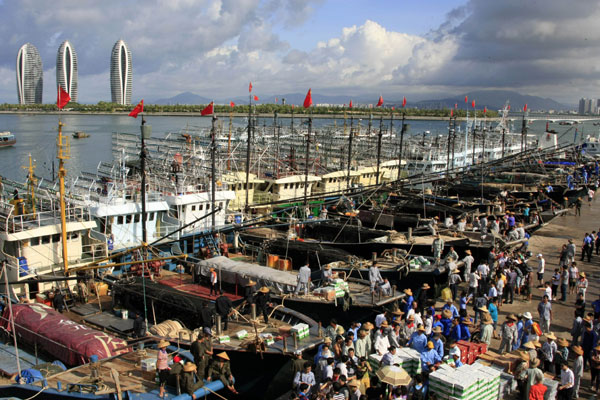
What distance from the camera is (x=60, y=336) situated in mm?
13602

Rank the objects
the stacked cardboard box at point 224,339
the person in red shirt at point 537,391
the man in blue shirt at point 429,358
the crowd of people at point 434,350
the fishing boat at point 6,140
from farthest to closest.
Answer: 1. the fishing boat at point 6,140
2. the stacked cardboard box at point 224,339
3. the man in blue shirt at point 429,358
4. the crowd of people at point 434,350
5. the person in red shirt at point 537,391

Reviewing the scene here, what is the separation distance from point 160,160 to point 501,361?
31.7 m

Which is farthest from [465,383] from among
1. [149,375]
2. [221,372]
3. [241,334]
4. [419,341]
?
[149,375]

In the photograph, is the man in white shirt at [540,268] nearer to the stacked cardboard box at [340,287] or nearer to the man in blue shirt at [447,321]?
→ the man in blue shirt at [447,321]

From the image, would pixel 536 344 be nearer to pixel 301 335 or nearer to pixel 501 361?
pixel 501 361

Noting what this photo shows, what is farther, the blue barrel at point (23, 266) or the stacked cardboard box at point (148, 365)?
the blue barrel at point (23, 266)

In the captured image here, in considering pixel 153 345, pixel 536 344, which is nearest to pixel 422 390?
pixel 536 344

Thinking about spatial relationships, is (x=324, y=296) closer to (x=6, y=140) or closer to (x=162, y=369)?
(x=162, y=369)

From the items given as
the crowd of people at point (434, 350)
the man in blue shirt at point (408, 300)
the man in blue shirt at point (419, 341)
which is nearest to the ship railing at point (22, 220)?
the crowd of people at point (434, 350)

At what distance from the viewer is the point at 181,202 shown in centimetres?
2667

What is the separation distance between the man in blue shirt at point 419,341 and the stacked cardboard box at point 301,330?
9.25 feet

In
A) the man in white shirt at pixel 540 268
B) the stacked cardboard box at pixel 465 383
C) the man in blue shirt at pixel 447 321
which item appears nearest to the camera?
the stacked cardboard box at pixel 465 383

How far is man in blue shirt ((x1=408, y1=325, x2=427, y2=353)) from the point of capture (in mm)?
11789

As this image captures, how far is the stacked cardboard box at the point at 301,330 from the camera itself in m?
13.1
